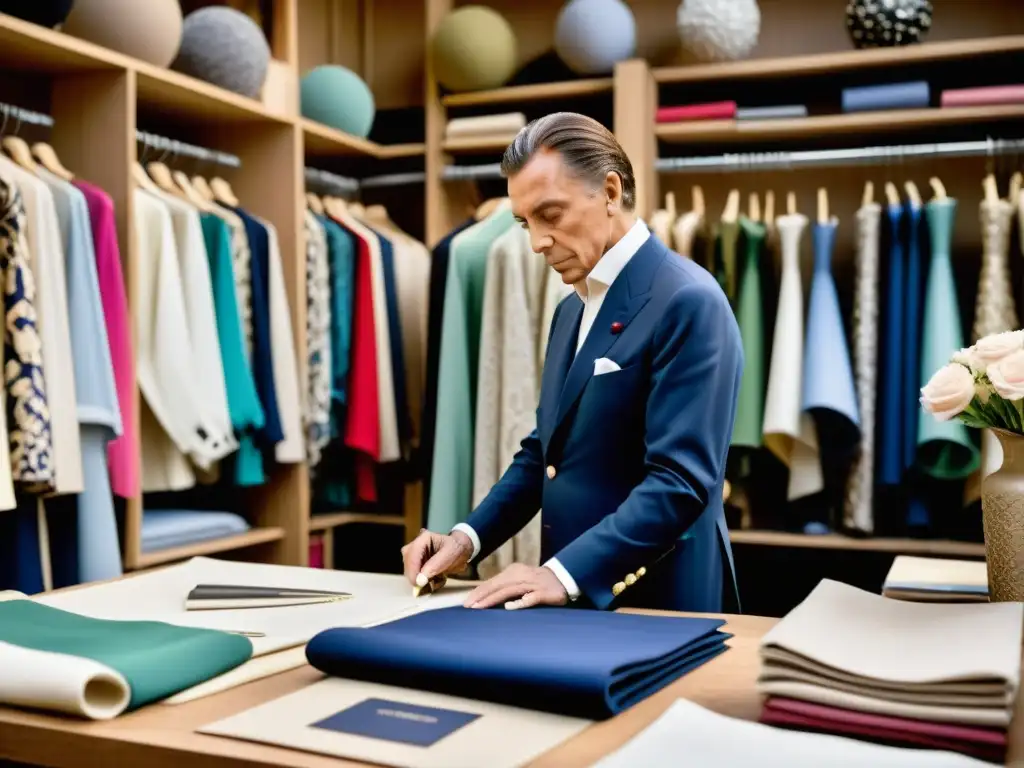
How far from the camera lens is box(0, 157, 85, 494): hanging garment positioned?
234 centimetres

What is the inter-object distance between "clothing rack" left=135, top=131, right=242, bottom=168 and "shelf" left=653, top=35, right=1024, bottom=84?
4.52 feet

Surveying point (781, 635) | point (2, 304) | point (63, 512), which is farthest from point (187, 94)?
point (781, 635)

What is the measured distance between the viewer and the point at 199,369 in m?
2.87

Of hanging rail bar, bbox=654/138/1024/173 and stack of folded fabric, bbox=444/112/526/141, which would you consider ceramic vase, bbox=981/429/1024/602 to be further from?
stack of folded fabric, bbox=444/112/526/141

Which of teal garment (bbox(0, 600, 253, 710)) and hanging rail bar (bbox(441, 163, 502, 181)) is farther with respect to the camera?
hanging rail bar (bbox(441, 163, 502, 181))

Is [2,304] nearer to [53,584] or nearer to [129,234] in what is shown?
[129,234]

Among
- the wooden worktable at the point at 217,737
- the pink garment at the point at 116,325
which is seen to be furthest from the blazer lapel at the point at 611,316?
the pink garment at the point at 116,325

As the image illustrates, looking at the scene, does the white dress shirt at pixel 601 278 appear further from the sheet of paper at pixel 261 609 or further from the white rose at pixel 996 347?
the white rose at pixel 996 347

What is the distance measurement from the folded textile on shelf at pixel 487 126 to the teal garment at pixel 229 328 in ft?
3.33

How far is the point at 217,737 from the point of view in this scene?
0.90 meters

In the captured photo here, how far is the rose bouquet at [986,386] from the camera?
4.28 feet

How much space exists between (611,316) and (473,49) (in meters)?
2.22

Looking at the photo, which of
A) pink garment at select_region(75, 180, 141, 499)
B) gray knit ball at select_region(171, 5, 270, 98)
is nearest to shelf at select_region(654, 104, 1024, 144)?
gray knit ball at select_region(171, 5, 270, 98)

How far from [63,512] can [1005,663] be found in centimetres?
218
